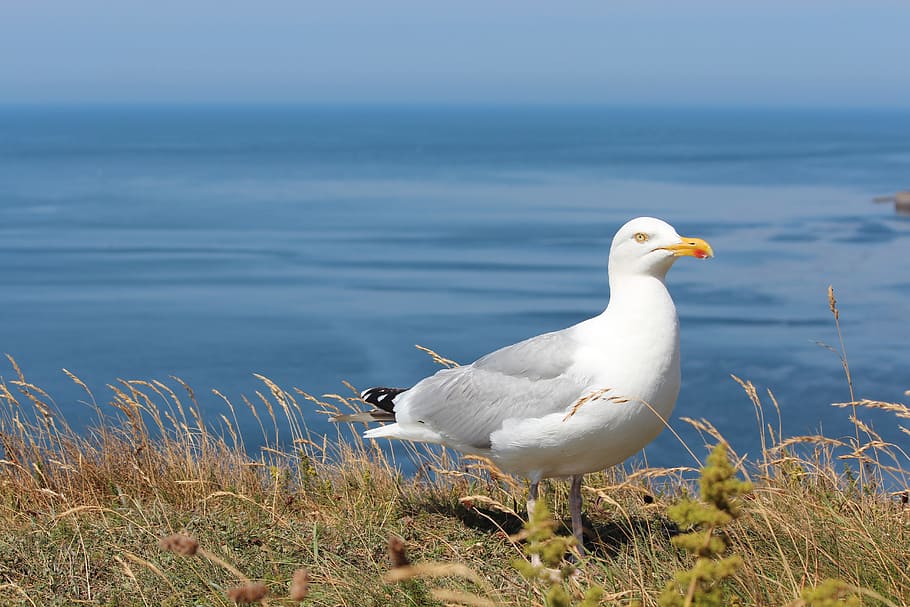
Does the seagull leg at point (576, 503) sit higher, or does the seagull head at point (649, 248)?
the seagull head at point (649, 248)

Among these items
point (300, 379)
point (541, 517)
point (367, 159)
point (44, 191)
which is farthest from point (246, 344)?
point (367, 159)

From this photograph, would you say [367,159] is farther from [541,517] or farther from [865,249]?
[541,517]

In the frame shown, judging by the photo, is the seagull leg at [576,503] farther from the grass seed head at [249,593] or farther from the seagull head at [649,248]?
the grass seed head at [249,593]

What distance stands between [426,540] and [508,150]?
133 metres

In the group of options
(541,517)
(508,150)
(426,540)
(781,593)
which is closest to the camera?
(541,517)

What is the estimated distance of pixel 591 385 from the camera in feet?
15.9

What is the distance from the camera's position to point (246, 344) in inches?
1141

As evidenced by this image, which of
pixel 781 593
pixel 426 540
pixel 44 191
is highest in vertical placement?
pixel 781 593

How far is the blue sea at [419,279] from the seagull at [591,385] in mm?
8950

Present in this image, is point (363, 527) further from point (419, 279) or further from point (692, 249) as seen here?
point (419, 279)

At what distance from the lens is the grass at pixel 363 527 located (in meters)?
4.12

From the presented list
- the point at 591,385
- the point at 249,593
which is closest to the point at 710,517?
the point at 249,593

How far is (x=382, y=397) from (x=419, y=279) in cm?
3298

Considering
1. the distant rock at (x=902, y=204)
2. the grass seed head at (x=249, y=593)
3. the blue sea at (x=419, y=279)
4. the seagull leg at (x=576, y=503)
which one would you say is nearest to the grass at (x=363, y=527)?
the seagull leg at (x=576, y=503)
